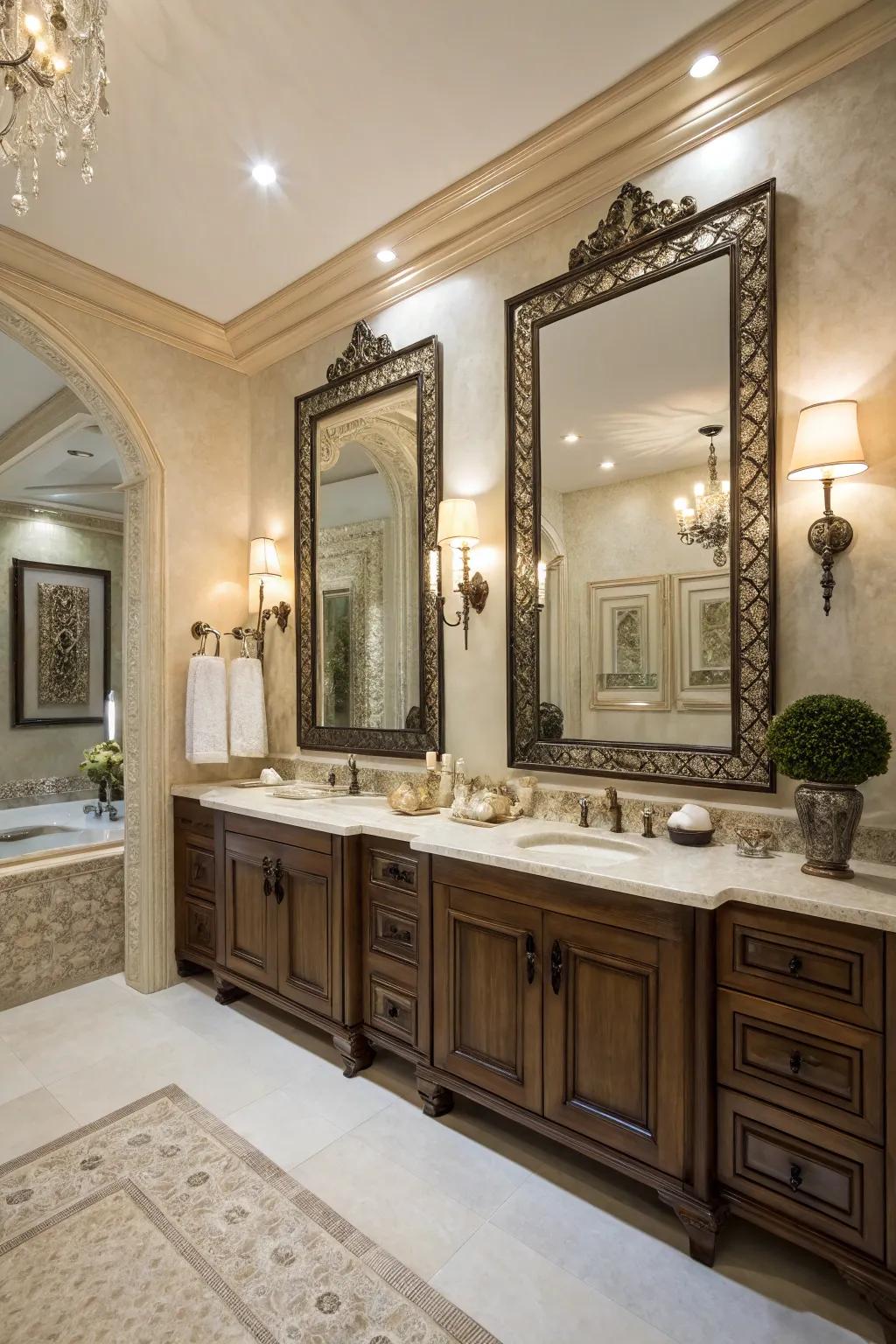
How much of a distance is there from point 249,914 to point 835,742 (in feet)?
7.31

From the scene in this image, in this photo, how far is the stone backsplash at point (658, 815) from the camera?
5.81 ft

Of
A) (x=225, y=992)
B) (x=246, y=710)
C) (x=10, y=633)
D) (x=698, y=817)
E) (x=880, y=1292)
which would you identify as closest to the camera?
(x=880, y=1292)

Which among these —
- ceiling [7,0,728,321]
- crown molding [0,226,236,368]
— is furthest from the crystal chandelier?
crown molding [0,226,236,368]

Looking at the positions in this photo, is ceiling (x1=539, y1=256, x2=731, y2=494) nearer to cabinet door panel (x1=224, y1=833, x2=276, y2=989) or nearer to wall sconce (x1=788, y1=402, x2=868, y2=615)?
wall sconce (x1=788, y1=402, x2=868, y2=615)

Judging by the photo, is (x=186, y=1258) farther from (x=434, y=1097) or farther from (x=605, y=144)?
(x=605, y=144)

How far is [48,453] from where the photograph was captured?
4500 mm

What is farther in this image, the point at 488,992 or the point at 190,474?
the point at 190,474

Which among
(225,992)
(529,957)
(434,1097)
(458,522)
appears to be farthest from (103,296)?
(434,1097)

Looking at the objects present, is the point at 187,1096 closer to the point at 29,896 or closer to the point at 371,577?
the point at 29,896

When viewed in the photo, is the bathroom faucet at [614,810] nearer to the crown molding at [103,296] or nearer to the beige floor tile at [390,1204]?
the beige floor tile at [390,1204]

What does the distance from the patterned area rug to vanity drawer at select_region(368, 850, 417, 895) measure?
83 cm

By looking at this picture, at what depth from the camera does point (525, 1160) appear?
6.49ft

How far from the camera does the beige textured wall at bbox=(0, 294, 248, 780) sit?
3.18m

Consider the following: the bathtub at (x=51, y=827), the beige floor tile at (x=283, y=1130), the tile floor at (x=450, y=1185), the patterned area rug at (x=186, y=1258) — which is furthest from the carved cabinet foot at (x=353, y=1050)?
the bathtub at (x=51, y=827)
